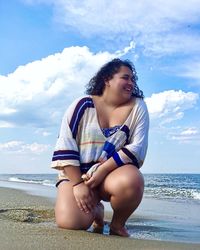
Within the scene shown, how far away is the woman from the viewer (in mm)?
3801

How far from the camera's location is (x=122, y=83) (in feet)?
13.6

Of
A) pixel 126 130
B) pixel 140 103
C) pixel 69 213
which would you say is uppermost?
pixel 140 103

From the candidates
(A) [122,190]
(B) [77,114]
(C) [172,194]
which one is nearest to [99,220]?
(A) [122,190]

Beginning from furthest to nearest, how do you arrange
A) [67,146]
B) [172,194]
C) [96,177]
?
[172,194], [67,146], [96,177]

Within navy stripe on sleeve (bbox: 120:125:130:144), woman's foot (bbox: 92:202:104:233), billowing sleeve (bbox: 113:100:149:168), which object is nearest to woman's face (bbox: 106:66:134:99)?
billowing sleeve (bbox: 113:100:149:168)

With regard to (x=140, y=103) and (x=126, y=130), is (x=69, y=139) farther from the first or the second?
(x=140, y=103)

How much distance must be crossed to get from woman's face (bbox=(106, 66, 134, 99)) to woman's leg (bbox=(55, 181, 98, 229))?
0.97 m

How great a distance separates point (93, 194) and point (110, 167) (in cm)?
30

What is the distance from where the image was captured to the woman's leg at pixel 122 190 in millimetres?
3717

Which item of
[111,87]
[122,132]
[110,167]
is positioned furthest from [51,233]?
[111,87]

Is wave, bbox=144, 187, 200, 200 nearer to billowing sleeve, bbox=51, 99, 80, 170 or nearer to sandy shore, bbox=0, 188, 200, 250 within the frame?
billowing sleeve, bbox=51, 99, 80, 170

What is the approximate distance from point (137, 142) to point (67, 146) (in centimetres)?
62

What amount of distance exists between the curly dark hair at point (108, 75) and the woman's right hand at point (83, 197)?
1011 millimetres

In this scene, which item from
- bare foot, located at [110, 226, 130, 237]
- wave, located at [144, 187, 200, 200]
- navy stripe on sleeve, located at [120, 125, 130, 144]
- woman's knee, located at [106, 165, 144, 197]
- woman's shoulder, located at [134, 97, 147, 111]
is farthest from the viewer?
wave, located at [144, 187, 200, 200]
